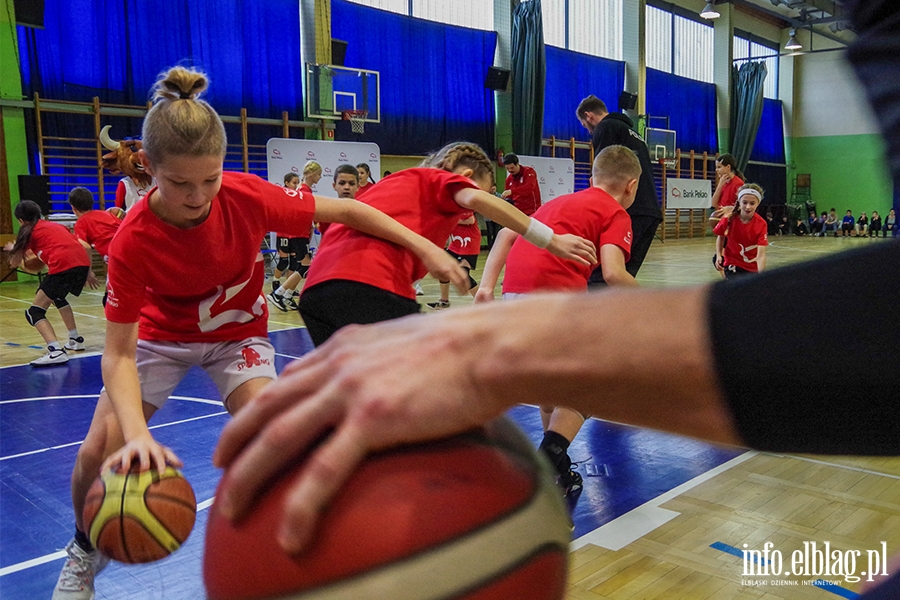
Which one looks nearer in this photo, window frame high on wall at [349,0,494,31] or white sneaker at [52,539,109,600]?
white sneaker at [52,539,109,600]

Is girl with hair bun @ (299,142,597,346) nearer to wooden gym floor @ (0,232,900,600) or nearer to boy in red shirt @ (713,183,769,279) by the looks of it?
wooden gym floor @ (0,232,900,600)

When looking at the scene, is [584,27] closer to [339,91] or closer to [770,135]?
[339,91]

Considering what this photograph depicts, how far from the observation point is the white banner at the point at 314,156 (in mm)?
13133

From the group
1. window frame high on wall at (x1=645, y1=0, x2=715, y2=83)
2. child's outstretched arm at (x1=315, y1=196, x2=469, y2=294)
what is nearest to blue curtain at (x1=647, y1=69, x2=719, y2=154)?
window frame high on wall at (x1=645, y1=0, x2=715, y2=83)

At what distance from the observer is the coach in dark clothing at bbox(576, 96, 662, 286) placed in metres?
5.44

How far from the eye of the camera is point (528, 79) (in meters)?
19.0

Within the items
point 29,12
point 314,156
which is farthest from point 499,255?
point 29,12

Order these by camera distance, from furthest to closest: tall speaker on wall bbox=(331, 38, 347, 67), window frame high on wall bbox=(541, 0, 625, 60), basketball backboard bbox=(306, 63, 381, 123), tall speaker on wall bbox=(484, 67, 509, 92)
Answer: window frame high on wall bbox=(541, 0, 625, 60)
tall speaker on wall bbox=(484, 67, 509, 92)
tall speaker on wall bbox=(331, 38, 347, 67)
basketball backboard bbox=(306, 63, 381, 123)

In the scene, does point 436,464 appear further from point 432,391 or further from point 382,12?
point 382,12

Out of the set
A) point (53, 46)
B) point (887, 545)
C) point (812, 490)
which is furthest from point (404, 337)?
point (53, 46)

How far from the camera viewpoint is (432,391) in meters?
0.59

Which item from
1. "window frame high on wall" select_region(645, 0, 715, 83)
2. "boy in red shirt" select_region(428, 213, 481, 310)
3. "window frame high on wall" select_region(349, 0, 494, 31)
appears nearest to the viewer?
"boy in red shirt" select_region(428, 213, 481, 310)

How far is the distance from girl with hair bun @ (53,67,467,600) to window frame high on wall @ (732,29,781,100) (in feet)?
92.0

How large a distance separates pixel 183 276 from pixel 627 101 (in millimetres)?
21405
